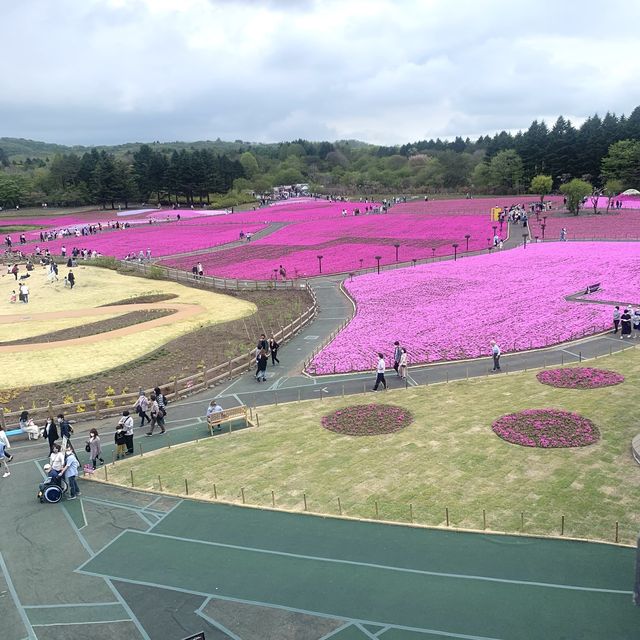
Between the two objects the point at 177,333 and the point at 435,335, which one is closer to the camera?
the point at 435,335

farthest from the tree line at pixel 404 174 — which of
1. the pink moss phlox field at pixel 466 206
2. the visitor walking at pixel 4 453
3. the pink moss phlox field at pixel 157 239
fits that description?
the visitor walking at pixel 4 453

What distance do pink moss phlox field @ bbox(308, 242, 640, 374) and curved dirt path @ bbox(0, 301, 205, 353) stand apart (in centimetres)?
1336

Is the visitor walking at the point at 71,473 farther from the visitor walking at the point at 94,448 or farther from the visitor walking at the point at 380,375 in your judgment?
the visitor walking at the point at 380,375

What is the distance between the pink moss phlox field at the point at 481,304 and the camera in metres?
32.7

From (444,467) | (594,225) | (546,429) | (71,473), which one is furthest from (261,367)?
(594,225)

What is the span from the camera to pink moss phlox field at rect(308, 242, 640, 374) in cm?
3266

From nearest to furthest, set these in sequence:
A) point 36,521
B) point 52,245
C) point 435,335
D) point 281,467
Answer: point 36,521 → point 281,467 → point 435,335 → point 52,245

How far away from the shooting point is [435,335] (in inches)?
1366

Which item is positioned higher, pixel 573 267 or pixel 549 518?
pixel 573 267

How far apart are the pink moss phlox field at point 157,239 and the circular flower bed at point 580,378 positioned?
5493 cm

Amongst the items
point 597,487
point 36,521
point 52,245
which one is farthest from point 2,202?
point 597,487

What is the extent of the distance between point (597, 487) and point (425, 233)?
61.4 metres

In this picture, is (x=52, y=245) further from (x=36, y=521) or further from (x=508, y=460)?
(x=508, y=460)

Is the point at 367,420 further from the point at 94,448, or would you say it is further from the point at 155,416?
the point at 94,448
